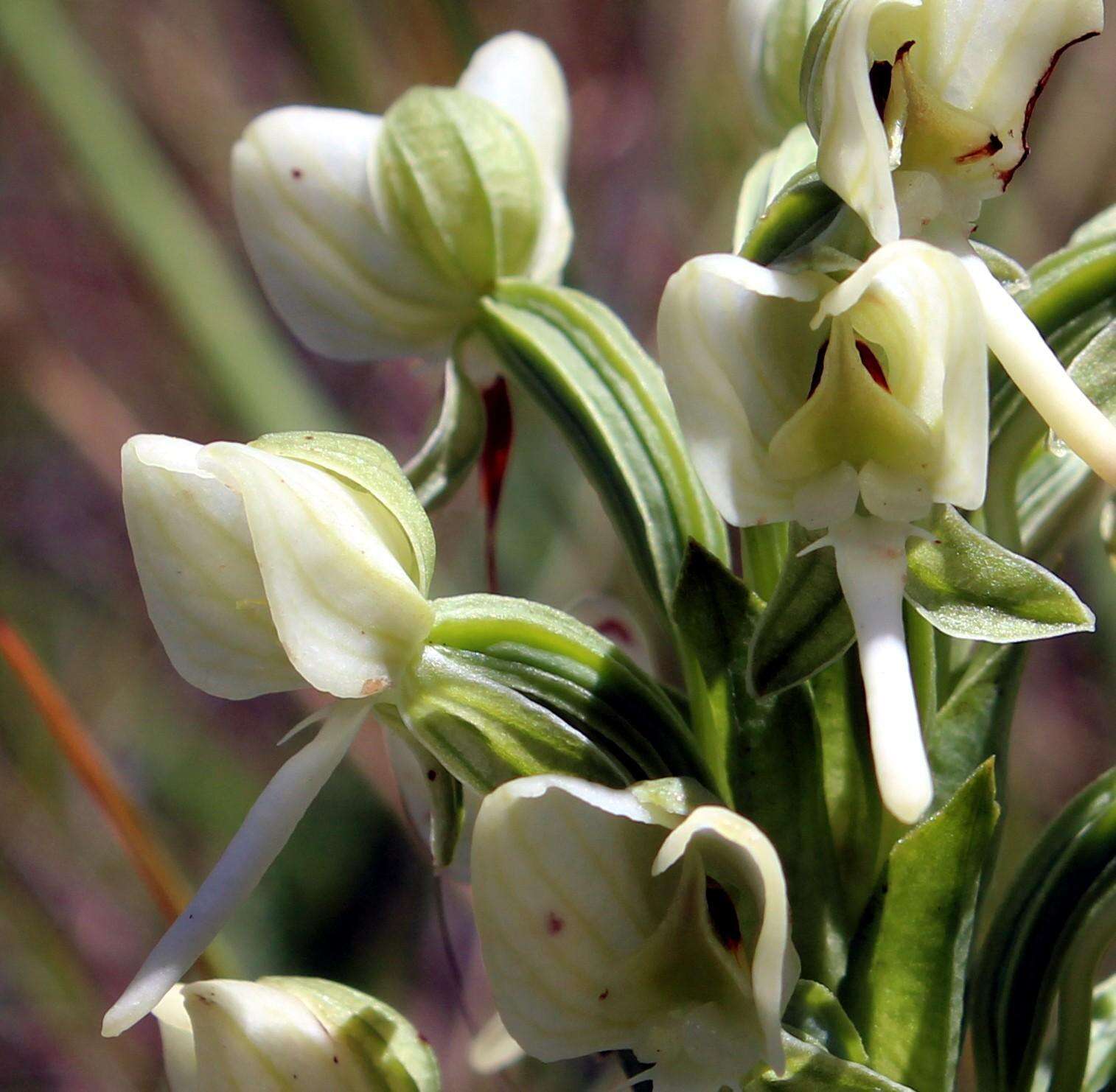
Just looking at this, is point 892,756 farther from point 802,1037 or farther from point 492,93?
point 492,93

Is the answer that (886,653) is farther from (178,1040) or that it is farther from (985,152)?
(178,1040)

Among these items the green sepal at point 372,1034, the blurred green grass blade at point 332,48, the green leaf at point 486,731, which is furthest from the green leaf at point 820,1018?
the blurred green grass blade at point 332,48

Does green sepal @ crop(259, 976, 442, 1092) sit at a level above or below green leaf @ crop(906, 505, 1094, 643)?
below

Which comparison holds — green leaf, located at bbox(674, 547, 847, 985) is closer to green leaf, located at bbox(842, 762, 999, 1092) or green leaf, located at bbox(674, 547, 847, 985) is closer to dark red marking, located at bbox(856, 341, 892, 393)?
green leaf, located at bbox(842, 762, 999, 1092)

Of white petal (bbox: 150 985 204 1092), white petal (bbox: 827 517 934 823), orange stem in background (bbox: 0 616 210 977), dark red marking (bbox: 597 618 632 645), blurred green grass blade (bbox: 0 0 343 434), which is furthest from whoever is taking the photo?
blurred green grass blade (bbox: 0 0 343 434)

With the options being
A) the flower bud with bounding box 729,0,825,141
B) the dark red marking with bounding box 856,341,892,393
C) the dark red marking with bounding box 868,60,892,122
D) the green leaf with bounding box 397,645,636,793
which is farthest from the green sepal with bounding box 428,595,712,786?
the flower bud with bounding box 729,0,825,141

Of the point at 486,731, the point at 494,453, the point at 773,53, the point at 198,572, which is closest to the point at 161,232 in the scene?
the point at 494,453
